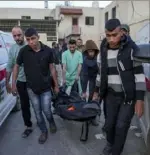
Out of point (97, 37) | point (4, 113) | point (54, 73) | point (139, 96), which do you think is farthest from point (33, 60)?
point (97, 37)

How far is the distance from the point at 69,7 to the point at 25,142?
36840mm

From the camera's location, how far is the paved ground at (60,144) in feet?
13.4

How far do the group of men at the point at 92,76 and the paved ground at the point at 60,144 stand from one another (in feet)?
0.55

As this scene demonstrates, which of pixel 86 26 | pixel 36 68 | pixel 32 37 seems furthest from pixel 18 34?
pixel 86 26

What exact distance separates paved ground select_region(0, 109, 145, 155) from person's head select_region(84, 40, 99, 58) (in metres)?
1.34

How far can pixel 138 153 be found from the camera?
3.99 metres

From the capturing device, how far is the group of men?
3.20m

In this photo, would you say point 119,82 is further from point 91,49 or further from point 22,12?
point 22,12

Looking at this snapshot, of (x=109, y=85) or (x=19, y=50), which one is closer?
(x=109, y=85)

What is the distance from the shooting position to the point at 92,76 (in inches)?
204

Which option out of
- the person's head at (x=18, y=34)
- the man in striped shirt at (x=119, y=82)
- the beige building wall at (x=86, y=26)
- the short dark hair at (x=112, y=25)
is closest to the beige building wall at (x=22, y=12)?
the beige building wall at (x=86, y=26)

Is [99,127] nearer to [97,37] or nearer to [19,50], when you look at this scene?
[19,50]

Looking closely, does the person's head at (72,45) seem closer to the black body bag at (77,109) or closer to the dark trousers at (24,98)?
the black body bag at (77,109)

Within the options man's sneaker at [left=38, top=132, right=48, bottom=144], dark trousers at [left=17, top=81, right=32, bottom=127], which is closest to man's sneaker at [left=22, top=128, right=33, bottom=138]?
dark trousers at [left=17, top=81, right=32, bottom=127]
